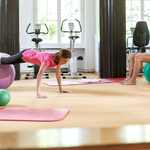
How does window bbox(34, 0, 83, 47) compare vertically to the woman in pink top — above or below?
above

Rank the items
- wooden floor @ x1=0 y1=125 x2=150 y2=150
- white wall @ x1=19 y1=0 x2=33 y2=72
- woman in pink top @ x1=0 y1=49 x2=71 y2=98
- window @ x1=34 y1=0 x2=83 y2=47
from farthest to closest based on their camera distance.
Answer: window @ x1=34 y1=0 x2=83 y2=47 < white wall @ x1=19 y1=0 x2=33 y2=72 < woman in pink top @ x1=0 y1=49 x2=71 y2=98 < wooden floor @ x1=0 y1=125 x2=150 y2=150

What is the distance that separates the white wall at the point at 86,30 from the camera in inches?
238

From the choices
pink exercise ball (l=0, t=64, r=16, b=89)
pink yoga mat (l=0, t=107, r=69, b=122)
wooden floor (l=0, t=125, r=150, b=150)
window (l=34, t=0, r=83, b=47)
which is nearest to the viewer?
wooden floor (l=0, t=125, r=150, b=150)

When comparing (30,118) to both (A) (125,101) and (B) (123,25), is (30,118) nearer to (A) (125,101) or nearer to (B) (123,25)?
(A) (125,101)

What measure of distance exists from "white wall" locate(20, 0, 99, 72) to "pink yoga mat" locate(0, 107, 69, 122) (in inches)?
173

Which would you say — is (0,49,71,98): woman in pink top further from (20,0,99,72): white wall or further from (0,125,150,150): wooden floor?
(20,0,99,72): white wall

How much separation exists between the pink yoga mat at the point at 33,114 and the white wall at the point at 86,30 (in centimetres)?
440

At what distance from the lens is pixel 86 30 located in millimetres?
6211

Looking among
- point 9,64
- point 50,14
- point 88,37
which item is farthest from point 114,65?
point 50,14

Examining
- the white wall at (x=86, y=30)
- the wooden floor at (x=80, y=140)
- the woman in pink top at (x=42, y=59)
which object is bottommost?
the wooden floor at (x=80, y=140)

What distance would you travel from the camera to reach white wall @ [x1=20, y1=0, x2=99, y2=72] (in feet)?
19.8

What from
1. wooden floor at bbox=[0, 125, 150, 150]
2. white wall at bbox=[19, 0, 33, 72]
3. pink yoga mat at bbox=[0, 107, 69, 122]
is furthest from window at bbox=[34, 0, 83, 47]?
wooden floor at bbox=[0, 125, 150, 150]

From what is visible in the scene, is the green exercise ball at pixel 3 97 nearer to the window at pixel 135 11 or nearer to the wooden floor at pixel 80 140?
the wooden floor at pixel 80 140

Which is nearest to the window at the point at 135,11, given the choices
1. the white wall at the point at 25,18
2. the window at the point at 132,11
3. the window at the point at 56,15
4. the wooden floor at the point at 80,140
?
the window at the point at 132,11
